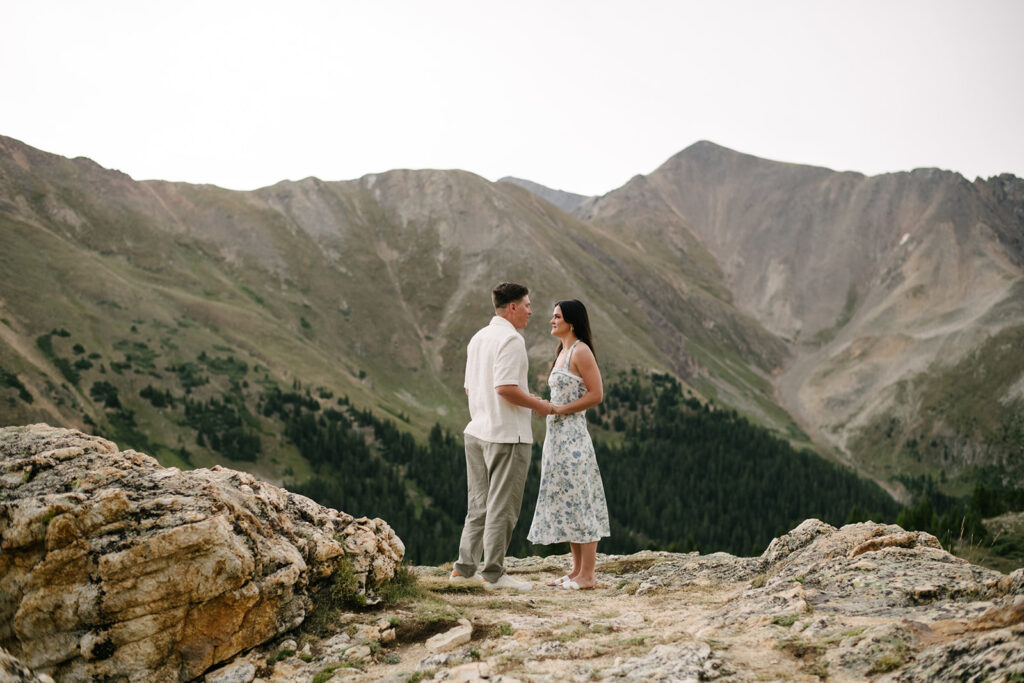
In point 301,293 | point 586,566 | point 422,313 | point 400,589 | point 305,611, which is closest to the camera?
point 305,611

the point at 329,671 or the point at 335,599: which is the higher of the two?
the point at 335,599

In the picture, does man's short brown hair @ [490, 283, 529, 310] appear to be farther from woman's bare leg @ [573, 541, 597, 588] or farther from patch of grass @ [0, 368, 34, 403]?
patch of grass @ [0, 368, 34, 403]

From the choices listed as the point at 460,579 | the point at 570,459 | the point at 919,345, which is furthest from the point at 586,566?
the point at 919,345

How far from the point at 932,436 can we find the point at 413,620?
146m

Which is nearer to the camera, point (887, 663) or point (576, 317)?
point (887, 663)

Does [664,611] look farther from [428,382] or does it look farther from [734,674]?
[428,382]

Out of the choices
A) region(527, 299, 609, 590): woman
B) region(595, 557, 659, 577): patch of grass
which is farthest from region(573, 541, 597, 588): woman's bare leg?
region(595, 557, 659, 577): patch of grass

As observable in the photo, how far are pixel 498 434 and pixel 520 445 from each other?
427 mm

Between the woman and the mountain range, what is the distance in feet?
228

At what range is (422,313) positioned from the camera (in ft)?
483

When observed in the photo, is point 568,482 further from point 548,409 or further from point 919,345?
point 919,345

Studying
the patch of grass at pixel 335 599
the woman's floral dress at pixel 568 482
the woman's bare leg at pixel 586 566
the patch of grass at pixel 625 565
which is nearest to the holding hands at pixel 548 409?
the woman's floral dress at pixel 568 482

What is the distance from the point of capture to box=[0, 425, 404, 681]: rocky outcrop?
645 centimetres

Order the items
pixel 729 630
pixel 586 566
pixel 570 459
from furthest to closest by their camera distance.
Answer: pixel 586 566 < pixel 570 459 < pixel 729 630
